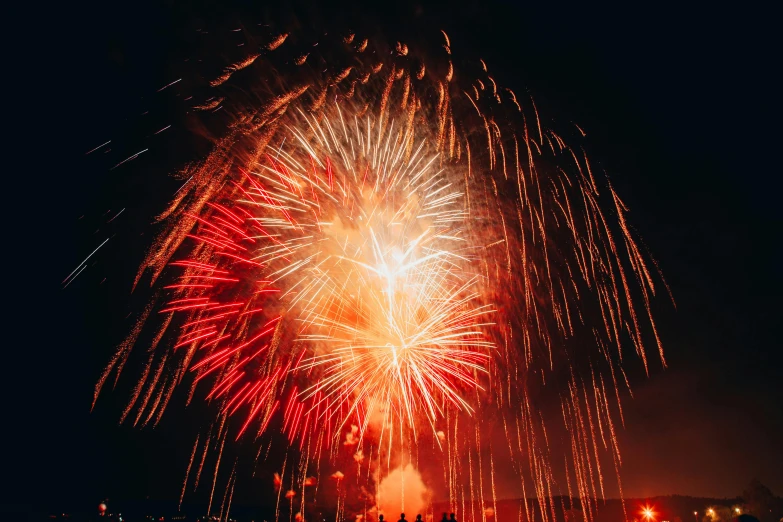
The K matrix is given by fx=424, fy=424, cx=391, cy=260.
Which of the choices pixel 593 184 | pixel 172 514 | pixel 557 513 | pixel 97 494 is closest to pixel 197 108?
pixel 593 184

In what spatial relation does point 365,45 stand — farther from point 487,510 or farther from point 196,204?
point 487,510

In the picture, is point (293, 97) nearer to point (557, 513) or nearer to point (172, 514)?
point (172, 514)

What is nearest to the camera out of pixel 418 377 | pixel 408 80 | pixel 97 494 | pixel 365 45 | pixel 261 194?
pixel 365 45

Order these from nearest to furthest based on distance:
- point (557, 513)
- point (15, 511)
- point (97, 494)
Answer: point (15, 511) < point (97, 494) < point (557, 513)

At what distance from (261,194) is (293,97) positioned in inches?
121

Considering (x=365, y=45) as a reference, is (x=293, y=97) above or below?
below

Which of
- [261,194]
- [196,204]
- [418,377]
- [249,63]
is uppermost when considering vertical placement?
[249,63]

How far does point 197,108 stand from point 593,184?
11082mm

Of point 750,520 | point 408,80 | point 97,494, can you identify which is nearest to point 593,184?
point 408,80

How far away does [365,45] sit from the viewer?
11266mm

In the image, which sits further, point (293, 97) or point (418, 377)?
point (418, 377)

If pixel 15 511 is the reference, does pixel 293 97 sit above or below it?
above

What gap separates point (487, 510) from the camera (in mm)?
158875

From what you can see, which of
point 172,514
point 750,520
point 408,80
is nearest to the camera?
point 750,520
